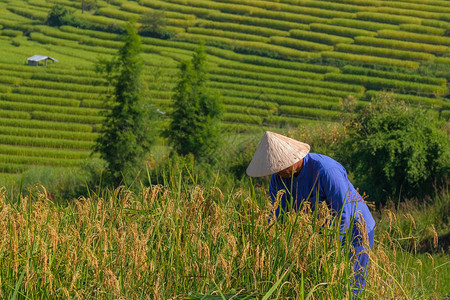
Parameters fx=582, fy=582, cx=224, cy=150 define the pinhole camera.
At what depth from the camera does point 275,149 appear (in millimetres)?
3375

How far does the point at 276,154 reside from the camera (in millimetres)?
3373

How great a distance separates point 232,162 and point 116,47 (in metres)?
42.4

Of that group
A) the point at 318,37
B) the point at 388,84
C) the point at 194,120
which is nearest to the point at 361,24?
the point at 318,37

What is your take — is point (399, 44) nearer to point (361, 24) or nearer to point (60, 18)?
point (361, 24)

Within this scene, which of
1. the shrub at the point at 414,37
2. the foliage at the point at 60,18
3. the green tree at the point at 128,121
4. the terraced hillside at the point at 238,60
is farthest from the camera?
the foliage at the point at 60,18

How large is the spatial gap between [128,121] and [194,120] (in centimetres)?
290

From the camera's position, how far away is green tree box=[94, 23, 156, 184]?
24.7 metres

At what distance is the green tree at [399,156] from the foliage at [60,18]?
57.0m

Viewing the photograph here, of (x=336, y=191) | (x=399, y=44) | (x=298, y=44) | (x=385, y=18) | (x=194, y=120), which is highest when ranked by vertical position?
(x=336, y=191)

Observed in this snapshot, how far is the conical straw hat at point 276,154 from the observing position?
11.0ft

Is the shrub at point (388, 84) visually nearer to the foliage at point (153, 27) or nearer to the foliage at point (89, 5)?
the foliage at point (153, 27)

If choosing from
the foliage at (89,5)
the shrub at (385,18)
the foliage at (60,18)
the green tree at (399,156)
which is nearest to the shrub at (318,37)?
the shrub at (385,18)

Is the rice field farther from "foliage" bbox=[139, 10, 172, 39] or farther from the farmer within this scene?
"foliage" bbox=[139, 10, 172, 39]

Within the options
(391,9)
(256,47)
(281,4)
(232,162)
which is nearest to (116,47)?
(256,47)
